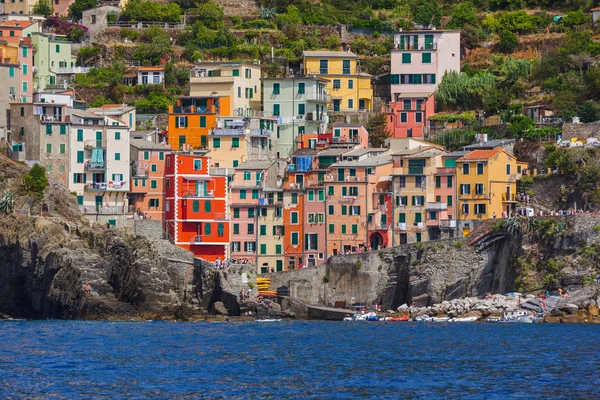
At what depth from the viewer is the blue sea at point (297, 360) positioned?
69438mm

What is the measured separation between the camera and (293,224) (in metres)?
121

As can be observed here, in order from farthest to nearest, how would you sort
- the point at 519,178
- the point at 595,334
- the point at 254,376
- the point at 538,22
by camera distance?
1. the point at 538,22
2. the point at 519,178
3. the point at 595,334
4. the point at 254,376

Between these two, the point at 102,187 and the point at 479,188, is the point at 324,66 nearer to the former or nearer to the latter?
the point at 479,188

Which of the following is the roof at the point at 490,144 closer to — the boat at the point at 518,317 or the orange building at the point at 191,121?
the boat at the point at 518,317

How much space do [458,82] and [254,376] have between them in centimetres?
6146

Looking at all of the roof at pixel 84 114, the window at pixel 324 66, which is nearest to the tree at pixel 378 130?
the window at pixel 324 66

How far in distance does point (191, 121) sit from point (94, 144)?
11.4m

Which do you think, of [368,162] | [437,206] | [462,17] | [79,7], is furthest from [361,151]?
[79,7]

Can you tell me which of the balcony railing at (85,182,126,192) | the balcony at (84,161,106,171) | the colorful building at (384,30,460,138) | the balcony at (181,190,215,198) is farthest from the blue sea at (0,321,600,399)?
the colorful building at (384,30,460,138)

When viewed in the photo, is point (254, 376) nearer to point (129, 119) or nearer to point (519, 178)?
point (519, 178)

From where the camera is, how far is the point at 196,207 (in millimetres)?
118750

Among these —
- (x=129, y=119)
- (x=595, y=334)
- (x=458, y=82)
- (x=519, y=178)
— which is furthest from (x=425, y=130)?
(x=595, y=334)

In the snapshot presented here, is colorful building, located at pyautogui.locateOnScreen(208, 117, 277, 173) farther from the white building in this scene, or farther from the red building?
the white building

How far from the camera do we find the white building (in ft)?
388
